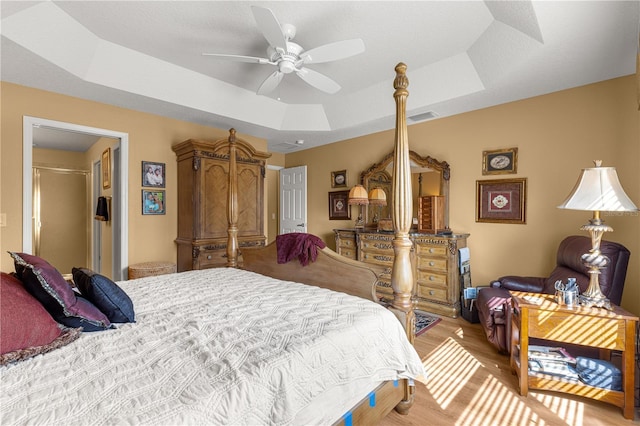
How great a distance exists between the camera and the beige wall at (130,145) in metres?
2.91

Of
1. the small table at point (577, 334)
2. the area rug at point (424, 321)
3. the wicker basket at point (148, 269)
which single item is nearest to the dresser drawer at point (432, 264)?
the area rug at point (424, 321)

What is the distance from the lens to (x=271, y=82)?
273 centimetres

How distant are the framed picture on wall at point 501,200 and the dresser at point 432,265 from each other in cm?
39

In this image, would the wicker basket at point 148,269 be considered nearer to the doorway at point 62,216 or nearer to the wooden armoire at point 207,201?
the wooden armoire at point 207,201

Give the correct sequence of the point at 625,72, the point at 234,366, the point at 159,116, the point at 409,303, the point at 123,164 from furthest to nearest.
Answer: the point at 159,116, the point at 123,164, the point at 625,72, the point at 409,303, the point at 234,366

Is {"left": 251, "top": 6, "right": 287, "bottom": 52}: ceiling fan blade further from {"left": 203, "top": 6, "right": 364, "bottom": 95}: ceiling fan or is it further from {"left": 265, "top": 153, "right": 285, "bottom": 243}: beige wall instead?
{"left": 265, "top": 153, "right": 285, "bottom": 243}: beige wall

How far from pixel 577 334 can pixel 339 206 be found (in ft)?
11.8

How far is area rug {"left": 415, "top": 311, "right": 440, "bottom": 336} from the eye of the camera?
3189 mm

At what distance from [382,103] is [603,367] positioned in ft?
10.5

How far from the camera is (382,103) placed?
3779 mm

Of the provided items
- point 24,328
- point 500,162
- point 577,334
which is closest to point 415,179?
point 500,162

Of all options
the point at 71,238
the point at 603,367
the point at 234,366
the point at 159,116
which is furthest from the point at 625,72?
the point at 71,238

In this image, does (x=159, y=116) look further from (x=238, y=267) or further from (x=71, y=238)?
(x=71, y=238)

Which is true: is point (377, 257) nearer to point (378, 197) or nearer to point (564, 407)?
point (378, 197)
